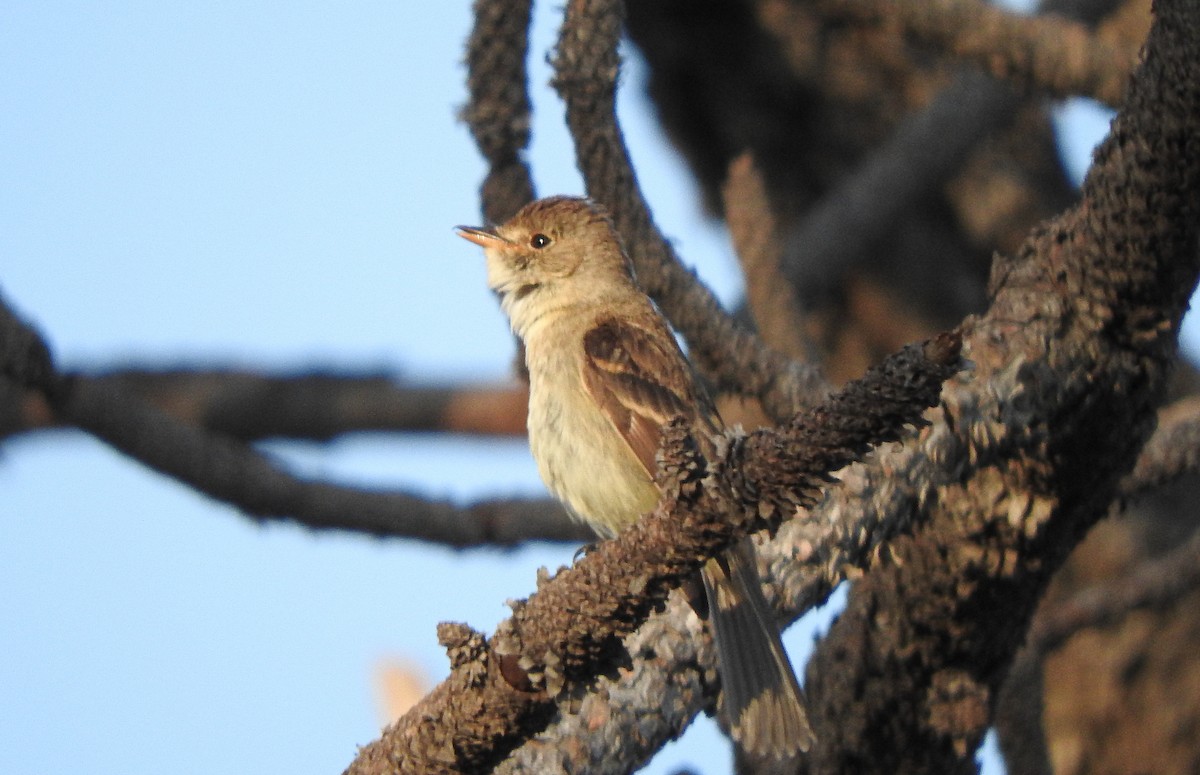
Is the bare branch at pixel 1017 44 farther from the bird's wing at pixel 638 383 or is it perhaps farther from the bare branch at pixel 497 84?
the bird's wing at pixel 638 383

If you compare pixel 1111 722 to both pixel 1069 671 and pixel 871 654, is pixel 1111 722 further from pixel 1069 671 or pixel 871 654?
pixel 871 654

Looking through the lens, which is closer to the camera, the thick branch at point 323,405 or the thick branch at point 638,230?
the thick branch at point 638,230

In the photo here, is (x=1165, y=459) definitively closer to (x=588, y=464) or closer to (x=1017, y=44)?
(x=588, y=464)

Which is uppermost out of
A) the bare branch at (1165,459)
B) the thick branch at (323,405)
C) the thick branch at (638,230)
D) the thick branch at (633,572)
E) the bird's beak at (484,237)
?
the thick branch at (323,405)

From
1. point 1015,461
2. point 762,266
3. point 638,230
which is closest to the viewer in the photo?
point 1015,461

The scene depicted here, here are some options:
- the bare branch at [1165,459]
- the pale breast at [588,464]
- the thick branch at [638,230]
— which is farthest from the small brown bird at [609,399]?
the bare branch at [1165,459]

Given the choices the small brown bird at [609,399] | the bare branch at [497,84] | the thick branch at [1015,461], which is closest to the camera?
the thick branch at [1015,461]

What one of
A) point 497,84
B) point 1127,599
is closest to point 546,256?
point 497,84
